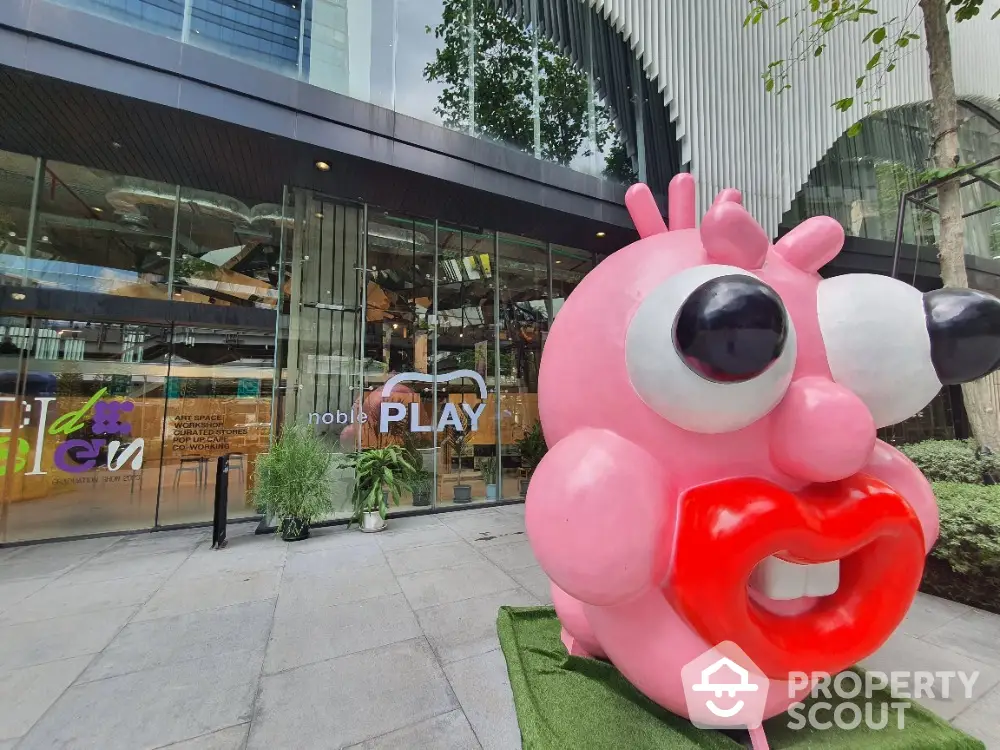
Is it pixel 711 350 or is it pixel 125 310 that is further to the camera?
pixel 125 310

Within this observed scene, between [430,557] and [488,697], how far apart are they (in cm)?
298

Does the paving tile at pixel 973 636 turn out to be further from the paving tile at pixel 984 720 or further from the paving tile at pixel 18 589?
the paving tile at pixel 18 589

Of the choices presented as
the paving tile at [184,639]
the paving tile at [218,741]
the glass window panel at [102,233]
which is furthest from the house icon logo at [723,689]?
the glass window panel at [102,233]

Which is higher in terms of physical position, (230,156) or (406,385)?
(230,156)

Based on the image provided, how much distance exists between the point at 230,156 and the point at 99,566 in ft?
18.3

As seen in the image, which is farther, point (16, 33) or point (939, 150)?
point (939, 150)

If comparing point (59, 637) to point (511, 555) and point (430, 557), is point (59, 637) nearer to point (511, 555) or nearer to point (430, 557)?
point (430, 557)

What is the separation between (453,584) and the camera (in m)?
4.70

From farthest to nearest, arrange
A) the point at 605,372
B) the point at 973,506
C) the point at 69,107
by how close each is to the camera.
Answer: the point at 69,107
the point at 973,506
the point at 605,372

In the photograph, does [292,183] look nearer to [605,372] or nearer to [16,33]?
[16,33]

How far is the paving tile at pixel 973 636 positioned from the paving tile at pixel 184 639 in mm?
5272

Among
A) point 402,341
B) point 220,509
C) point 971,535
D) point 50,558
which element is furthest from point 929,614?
point 50,558

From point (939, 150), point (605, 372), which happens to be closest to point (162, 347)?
point (605, 372)

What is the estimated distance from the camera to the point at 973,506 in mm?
4270
